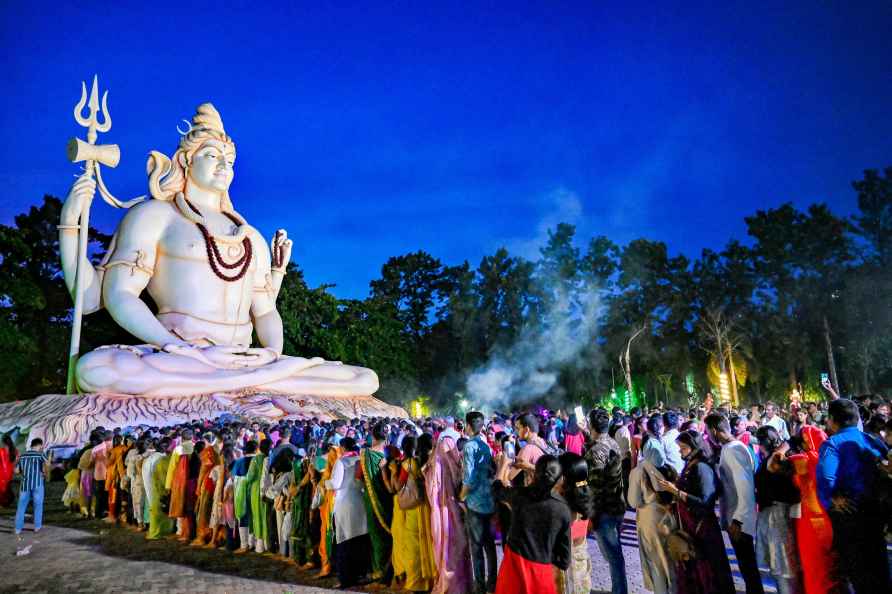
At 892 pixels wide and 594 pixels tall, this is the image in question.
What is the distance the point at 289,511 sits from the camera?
6.98 meters

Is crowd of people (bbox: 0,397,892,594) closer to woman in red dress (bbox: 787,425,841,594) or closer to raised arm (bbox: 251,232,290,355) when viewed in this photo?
woman in red dress (bbox: 787,425,841,594)

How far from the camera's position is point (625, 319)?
3350cm

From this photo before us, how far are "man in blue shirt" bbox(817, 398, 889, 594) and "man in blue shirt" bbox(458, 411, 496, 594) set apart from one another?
236 cm

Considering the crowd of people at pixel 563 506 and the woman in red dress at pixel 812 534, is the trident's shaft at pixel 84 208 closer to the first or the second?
the crowd of people at pixel 563 506

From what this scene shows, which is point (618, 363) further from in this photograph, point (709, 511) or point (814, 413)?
point (709, 511)

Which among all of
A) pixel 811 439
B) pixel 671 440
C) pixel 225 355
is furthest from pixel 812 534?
pixel 225 355

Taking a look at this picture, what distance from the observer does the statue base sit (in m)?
14.3

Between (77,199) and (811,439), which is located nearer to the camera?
(811,439)

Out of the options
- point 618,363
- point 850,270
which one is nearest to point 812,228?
point 850,270

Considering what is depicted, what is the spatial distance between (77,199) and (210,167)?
12.4 feet

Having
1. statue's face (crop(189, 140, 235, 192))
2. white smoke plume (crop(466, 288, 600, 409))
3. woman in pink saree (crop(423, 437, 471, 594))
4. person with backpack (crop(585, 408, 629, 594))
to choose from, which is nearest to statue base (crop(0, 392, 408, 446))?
statue's face (crop(189, 140, 235, 192))

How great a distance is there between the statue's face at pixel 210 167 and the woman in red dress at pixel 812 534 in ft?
60.6

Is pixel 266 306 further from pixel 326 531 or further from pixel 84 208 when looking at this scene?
pixel 326 531

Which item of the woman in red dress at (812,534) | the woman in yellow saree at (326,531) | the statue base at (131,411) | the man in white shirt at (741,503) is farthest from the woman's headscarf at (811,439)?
the statue base at (131,411)
